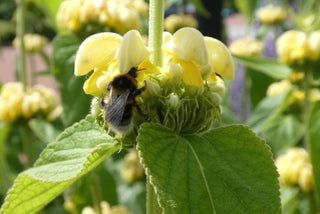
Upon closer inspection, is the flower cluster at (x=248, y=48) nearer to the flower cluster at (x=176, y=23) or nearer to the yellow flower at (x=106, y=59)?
the flower cluster at (x=176, y=23)

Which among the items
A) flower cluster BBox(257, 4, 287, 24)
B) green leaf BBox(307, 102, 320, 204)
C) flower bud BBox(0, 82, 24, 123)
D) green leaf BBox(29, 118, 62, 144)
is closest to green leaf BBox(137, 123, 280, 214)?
green leaf BBox(307, 102, 320, 204)

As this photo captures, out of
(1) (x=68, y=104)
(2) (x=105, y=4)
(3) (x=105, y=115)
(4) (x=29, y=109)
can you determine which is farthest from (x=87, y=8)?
(3) (x=105, y=115)

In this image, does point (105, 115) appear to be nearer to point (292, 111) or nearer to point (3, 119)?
point (3, 119)

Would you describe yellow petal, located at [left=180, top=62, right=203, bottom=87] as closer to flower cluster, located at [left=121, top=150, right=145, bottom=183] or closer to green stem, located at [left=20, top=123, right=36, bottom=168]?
green stem, located at [left=20, top=123, right=36, bottom=168]

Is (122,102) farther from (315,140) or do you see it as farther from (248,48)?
(248,48)

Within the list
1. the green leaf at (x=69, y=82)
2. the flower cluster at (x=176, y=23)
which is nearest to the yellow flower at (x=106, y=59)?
the green leaf at (x=69, y=82)
